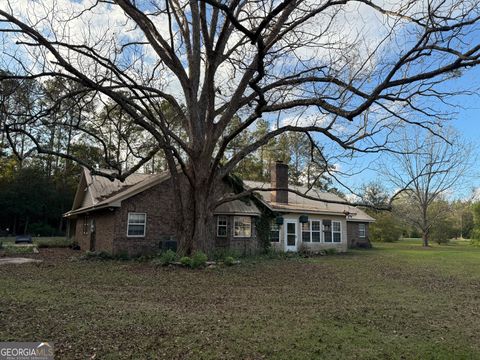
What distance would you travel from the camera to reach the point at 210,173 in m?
14.1

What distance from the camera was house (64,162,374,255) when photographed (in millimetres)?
17359

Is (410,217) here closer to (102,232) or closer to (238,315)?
(102,232)

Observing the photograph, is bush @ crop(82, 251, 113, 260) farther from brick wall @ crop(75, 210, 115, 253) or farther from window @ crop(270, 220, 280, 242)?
window @ crop(270, 220, 280, 242)

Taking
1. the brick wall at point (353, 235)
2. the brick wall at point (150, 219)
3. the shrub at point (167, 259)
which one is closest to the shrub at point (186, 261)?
the shrub at point (167, 259)

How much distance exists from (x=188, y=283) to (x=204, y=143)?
6202 mm

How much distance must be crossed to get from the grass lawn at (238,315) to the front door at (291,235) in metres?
11.3

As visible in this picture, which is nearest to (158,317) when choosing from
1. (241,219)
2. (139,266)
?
(139,266)

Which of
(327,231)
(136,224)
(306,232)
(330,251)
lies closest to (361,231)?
(327,231)

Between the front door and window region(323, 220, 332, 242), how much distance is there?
2.64 meters

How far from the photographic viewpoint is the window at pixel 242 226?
19516mm

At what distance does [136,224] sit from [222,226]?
4529mm

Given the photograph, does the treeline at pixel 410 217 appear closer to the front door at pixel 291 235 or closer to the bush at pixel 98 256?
the front door at pixel 291 235

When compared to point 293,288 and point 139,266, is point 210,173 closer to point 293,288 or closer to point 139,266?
point 139,266

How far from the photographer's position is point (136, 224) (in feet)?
57.7
